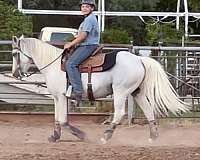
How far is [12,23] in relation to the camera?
21.3 metres

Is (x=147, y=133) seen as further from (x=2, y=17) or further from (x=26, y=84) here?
(x=2, y=17)

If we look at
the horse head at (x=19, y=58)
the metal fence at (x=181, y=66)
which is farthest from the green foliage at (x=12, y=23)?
the horse head at (x=19, y=58)

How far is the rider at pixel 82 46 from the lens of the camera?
1037 cm

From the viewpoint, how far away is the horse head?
11.0 meters

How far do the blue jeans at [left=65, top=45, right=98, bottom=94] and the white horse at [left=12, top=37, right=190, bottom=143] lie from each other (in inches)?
6.2


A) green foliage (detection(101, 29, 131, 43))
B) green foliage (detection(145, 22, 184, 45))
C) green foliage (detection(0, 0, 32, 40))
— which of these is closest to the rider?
green foliage (detection(0, 0, 32, 40))

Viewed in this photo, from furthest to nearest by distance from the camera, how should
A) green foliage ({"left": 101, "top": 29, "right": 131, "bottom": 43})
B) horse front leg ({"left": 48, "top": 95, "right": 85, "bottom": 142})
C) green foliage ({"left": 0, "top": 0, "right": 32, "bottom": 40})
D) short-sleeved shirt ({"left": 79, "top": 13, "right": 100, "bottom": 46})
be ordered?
green foliage ({"left": 101, "top": 29, "right": 131, "bottom": 43}), green foliage ({"left": 0, "top": 0, "right": 32, "bottom": 40}), horse front leg ({"left": 48, "top": 95, "right": 85, "bottom": 142}), short-sleeved shirt ({"left": 79, "top": 13, "right": 100, "bottom": 46})

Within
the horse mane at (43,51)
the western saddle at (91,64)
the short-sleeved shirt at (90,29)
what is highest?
the short-sleeved shirt at (90,29)

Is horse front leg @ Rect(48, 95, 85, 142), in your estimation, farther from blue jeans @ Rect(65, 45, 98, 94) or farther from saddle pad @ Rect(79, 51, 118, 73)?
saddle pad @ Rect(79, 51, 118, 73)

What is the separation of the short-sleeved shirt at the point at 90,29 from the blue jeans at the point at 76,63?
0.08 m

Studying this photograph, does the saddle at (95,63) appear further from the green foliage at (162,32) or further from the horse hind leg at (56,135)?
the green foliage at (162,32)

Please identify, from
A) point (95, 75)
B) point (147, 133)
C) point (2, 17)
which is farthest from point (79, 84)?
point (2, 17)

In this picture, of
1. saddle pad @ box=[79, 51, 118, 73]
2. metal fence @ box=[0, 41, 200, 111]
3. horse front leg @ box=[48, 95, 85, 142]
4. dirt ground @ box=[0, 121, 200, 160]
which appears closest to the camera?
dirt ground @ box=[0, 121, 200, 160]

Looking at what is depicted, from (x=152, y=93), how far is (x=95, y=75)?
1.00 meters
